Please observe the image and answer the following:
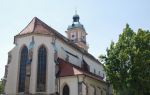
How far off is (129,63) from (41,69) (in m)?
10.2

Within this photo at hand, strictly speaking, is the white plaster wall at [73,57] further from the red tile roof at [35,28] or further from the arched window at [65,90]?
the arched window at [65,90]

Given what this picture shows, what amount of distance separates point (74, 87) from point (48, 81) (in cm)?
313

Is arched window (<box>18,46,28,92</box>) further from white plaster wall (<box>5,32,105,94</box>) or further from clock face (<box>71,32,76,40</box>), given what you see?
clock face (<box>71,32,76,40</box>)

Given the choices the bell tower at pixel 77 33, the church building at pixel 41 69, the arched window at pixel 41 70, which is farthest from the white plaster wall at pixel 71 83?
the bell tower at pixel 77 33

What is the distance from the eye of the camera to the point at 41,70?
2964 cm

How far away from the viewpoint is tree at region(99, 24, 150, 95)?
24.8 meters

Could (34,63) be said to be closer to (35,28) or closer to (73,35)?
(35,28)

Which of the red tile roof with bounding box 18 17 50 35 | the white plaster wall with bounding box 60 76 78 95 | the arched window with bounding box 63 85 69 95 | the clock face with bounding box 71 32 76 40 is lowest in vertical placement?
the arched window with bounding box 63 85 69 95

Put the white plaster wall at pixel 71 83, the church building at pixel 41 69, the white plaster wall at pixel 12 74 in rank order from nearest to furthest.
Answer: the white plaster wall at pixel 71 83
the church building at pixel 41 69
the white plaster wall at pixel 12 74

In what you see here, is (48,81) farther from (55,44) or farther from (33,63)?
(55,44)

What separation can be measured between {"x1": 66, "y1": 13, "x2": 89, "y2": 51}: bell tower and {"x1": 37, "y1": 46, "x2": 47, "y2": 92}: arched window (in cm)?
1976

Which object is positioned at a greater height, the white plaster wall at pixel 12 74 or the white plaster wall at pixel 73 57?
the white plaster wall at pixel 73 57

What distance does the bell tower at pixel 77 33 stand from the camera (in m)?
50.2

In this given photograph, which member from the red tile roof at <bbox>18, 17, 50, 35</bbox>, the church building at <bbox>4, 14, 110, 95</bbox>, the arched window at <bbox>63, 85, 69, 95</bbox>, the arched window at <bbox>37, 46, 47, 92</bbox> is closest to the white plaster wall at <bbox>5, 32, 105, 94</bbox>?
the church building at <bbox>4, 14, 110, 95</bbox>
